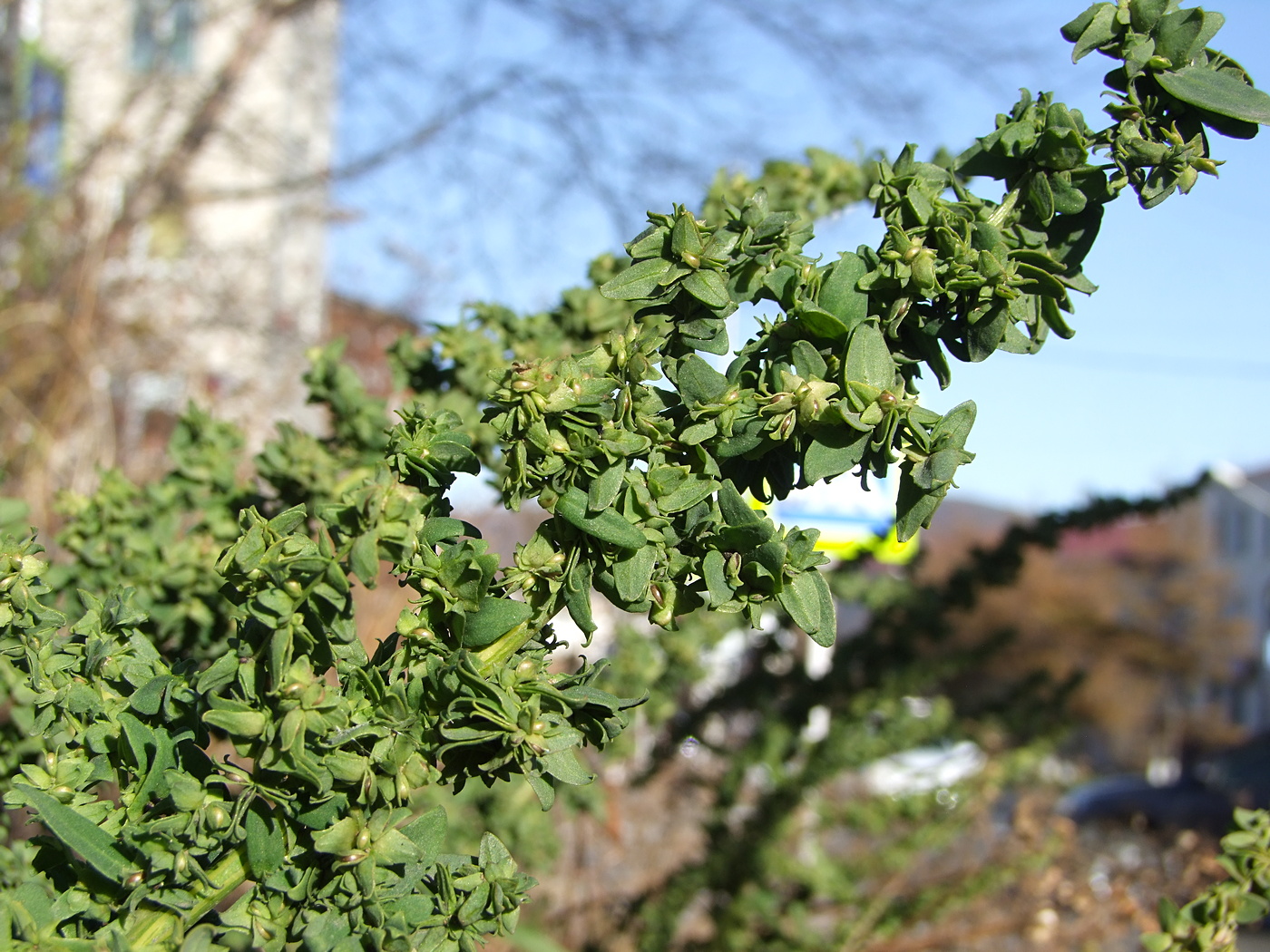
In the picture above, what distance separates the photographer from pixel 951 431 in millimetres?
854

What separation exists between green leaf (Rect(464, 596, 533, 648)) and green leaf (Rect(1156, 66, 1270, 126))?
29.6 inches

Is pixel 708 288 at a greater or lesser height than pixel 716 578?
greater

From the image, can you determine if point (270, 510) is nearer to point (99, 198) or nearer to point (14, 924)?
point (14, 924)

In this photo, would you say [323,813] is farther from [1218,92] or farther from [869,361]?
[1218,92]

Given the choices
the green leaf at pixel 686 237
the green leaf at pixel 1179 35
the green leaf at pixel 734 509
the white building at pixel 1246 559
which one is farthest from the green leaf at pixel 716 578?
the white building at pixel 1246 559

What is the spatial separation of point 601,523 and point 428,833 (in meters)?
0.30

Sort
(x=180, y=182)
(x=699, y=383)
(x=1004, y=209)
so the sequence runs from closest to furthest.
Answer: (x=699, y=383)
(x=1004, y=209)
(x=180, y=182)

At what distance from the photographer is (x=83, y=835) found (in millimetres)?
847

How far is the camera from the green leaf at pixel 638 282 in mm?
919

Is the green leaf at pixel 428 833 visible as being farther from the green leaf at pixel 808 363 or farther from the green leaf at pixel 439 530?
the green leaf at pixel 808 363

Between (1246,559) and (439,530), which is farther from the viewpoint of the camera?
(1246,559)

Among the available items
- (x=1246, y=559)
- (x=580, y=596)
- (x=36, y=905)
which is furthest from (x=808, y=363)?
(x=1246, y=559)

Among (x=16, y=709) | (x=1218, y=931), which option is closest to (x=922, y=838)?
(x=1218, y=931)

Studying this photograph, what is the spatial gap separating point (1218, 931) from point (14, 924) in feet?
4.01
